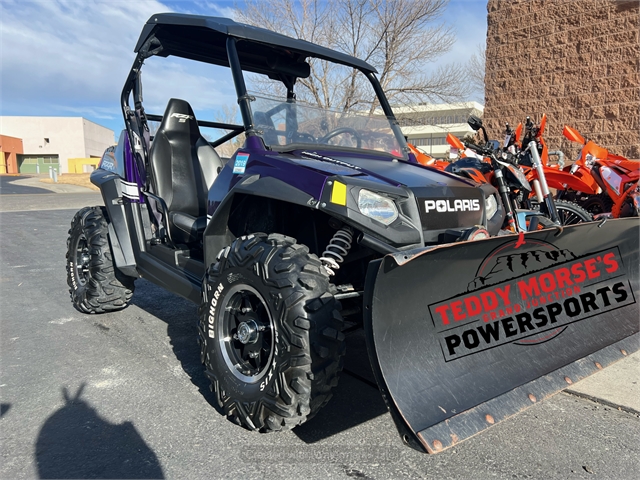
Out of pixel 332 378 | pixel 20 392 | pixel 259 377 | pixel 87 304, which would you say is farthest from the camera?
pixel 87 304

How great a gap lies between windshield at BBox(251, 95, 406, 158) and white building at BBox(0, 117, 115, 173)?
7183 cm

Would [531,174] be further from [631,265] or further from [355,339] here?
[355,339]

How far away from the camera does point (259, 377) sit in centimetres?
259

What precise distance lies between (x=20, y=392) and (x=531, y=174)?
5.97 meters

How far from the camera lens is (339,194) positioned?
94.8 inches

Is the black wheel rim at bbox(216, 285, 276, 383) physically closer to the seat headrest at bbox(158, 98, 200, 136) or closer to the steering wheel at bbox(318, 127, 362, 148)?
the steering wheel at bbox(318, 127, 362, 148)

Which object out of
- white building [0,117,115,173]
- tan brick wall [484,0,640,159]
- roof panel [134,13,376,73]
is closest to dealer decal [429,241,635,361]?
roof panel [134,13,376,73]

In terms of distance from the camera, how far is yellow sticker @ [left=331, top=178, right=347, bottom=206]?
2.40m

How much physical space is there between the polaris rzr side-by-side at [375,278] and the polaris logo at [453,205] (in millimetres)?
12

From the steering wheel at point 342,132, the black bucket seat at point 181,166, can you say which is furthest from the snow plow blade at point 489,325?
the black bucket seat at point 181,166

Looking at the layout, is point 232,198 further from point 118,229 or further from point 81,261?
point 81,261

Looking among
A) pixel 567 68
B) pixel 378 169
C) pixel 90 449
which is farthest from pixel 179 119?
pixel 567 68

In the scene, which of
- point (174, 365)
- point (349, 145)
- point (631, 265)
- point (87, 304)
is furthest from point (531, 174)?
point (87, 304)

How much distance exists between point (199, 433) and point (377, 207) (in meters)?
1.56
